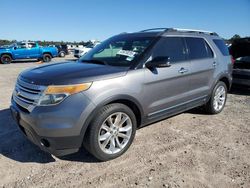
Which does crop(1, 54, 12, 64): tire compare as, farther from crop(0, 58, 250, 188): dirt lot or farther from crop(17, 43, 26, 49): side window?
crop(0, 58, 250, 188): dirt lot

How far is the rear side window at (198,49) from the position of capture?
15.2 feet

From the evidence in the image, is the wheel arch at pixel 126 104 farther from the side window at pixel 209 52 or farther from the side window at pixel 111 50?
the side window at pixel 209 52

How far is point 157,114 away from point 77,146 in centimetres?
148

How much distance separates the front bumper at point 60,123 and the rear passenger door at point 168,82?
112 cm

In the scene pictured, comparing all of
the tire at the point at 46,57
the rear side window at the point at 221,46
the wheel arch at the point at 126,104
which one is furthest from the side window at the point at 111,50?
the tire at the point at 46,57

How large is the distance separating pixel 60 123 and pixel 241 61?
21.2 feet

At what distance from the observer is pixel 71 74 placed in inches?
128

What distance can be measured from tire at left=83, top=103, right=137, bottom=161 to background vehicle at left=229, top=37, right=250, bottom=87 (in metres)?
4.80

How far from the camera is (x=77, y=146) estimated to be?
315cm

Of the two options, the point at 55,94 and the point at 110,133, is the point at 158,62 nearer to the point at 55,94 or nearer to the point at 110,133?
the point at 110,133

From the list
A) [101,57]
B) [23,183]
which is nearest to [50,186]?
[23,183]

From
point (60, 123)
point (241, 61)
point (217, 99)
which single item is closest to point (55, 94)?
point (60, 123)

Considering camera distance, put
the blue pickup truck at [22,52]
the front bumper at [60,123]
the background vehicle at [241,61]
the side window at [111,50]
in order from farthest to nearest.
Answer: the blue pickup truck at [22,52] → the background vehicle at [241,61] → the side window at [111,50] → the front bumper at [60,123]

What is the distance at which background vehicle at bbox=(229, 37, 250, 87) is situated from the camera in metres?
7.03
